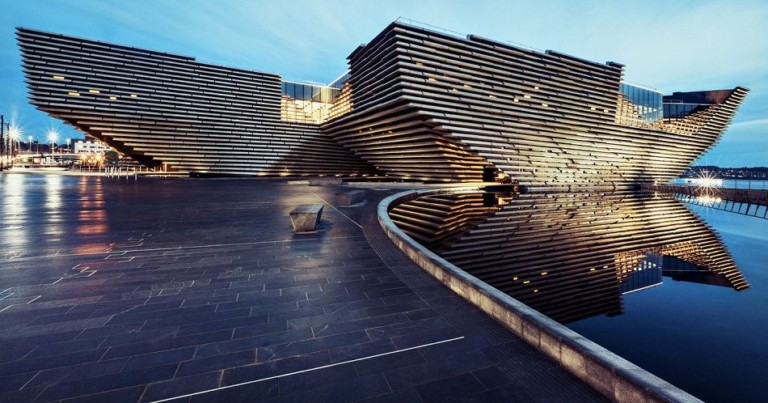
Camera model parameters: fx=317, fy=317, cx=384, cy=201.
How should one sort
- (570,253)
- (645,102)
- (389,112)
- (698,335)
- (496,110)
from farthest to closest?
(645,102) < (496,110) < (389,112) < (570,253) < (698,335)

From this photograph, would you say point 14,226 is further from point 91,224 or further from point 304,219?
point 304,219

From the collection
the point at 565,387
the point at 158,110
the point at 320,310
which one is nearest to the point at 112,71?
the point at 158,110

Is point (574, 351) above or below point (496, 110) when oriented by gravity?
below

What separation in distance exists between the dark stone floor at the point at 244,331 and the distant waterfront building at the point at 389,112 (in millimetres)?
24248

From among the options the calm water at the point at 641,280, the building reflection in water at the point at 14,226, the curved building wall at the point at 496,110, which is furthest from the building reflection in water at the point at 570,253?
the curved building wall at the point at 496,110

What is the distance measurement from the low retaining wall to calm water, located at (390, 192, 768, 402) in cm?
259

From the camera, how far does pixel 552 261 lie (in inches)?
361

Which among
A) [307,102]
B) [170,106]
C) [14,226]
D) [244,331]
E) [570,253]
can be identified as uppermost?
[307,102]

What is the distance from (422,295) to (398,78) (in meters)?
26.0

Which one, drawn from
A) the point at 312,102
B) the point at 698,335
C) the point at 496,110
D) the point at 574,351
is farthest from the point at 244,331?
the point at 312,102

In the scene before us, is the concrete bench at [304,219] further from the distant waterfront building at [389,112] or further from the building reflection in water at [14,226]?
the distant waterfront building at [389,112]

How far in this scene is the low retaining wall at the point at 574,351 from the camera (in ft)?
7.23

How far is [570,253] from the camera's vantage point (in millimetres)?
9945

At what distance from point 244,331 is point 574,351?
10.6 ft
